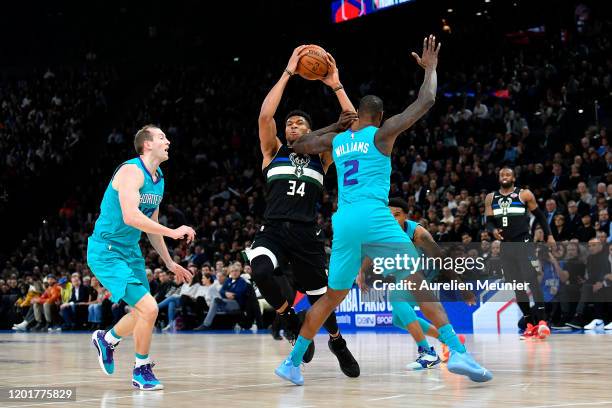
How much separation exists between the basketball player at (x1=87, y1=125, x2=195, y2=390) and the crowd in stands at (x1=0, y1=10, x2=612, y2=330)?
8589mm

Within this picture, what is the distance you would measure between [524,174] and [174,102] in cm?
1518

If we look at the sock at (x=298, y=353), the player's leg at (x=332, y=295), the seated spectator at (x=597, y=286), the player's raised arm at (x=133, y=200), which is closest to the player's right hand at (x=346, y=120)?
the player's leg at (x=332, y=295)

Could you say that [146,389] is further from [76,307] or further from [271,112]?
[76,307]

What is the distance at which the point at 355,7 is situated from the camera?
23859 mm

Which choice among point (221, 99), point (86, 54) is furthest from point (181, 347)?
point (86, 54)

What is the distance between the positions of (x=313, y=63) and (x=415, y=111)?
1410 mm

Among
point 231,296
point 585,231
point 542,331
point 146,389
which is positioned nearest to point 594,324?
point 585,231

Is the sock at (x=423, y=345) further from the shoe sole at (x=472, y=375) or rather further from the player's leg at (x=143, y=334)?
the player's leg at (x=143, y=334)

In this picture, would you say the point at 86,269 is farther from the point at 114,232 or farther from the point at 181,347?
the point at 114,232

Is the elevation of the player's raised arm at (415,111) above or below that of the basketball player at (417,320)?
above

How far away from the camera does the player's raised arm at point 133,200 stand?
632cm

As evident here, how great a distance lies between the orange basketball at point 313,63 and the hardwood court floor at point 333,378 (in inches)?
99.0

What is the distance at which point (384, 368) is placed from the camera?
25.9 feet

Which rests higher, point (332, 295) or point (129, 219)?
point (129, 219)
